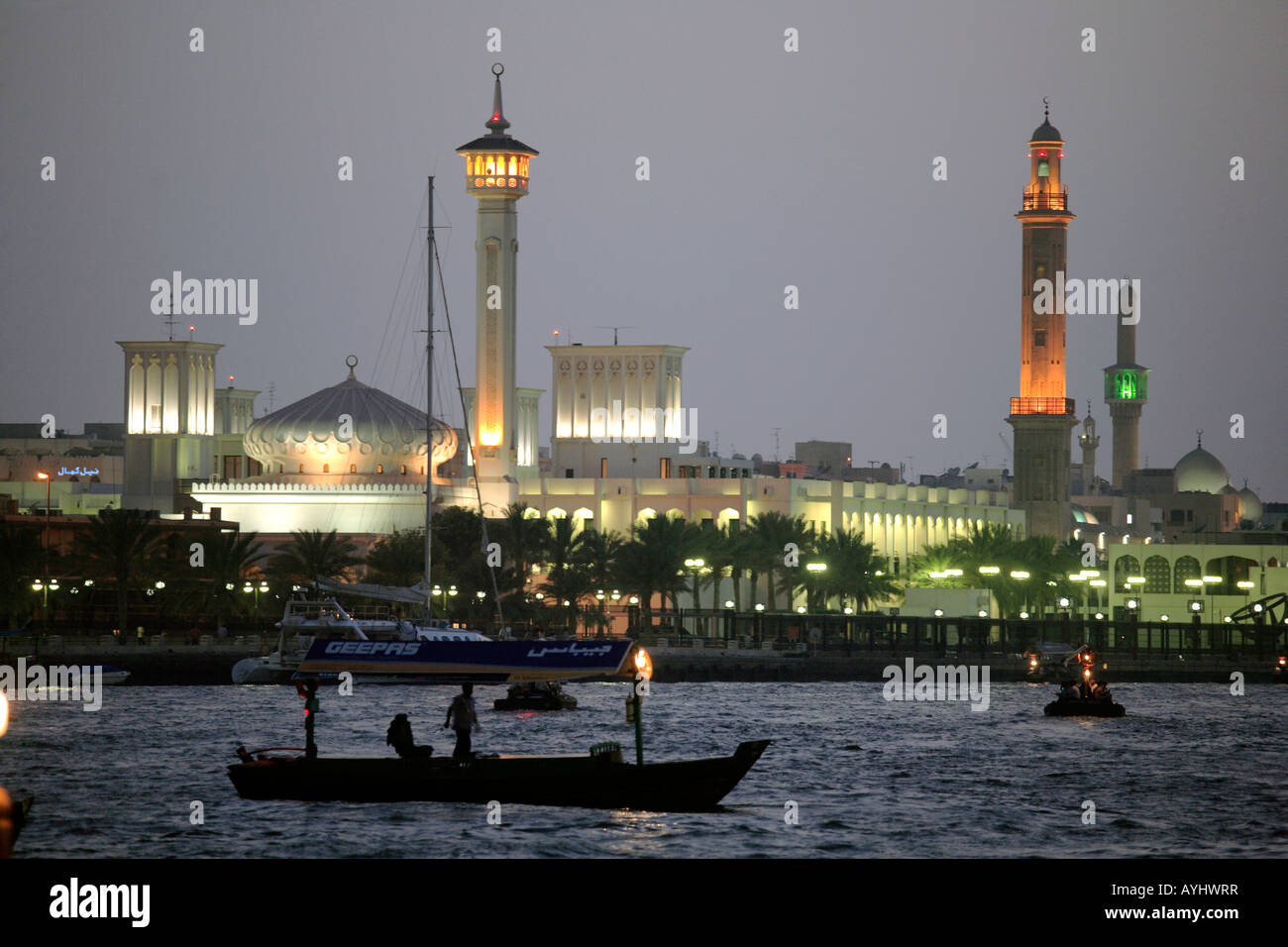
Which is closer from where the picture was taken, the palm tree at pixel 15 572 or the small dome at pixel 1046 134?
the palm tree at pixel 15 572

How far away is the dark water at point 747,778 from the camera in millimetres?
43094

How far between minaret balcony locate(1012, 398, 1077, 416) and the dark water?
76771 millimetres

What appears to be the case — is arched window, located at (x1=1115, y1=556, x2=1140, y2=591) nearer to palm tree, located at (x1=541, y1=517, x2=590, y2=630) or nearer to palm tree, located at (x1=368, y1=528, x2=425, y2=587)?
palm tree, located at (x1=541, y1=517, x2=590, y2=630)

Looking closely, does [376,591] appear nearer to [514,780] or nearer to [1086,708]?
[1086,708]

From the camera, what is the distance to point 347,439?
137000mm

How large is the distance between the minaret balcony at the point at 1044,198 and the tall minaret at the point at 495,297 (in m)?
49.8

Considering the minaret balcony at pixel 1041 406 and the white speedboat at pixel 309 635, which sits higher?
the minaret balcony at pixel 1041 406

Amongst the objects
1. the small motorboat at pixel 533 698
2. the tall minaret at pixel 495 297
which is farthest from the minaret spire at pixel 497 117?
the small motorboat at pixel 533 698

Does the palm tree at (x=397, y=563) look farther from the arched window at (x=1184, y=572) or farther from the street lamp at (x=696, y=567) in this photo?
the arched window at (x=1184, y=572)

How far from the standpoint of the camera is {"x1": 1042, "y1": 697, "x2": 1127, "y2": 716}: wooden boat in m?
74.8
